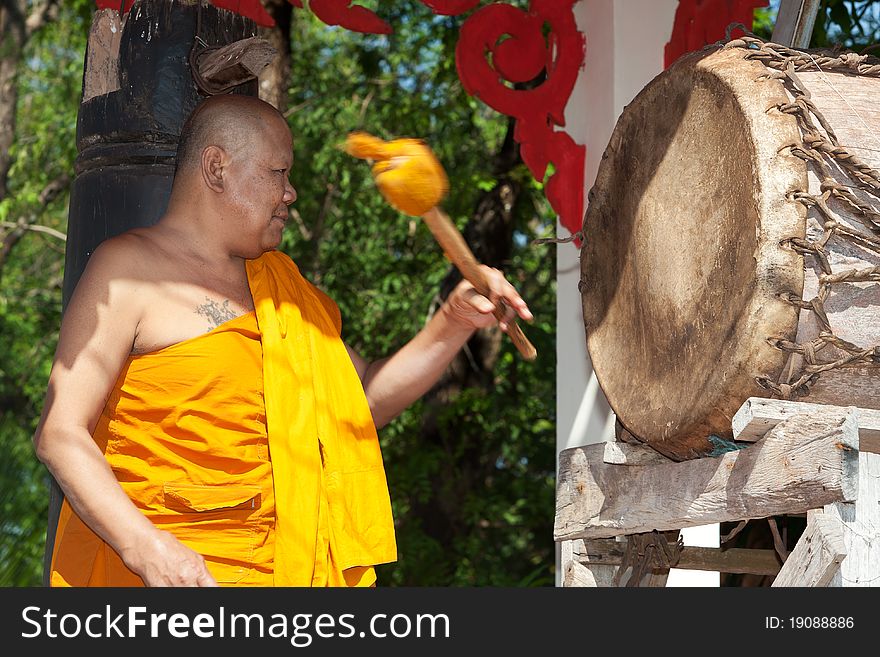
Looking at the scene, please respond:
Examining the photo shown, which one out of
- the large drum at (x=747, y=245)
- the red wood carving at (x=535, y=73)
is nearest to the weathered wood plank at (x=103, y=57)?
the red wood carving at (x=535, y=73)

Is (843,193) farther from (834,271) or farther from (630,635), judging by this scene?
(630,635)

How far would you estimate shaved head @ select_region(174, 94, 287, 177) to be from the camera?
2438mm

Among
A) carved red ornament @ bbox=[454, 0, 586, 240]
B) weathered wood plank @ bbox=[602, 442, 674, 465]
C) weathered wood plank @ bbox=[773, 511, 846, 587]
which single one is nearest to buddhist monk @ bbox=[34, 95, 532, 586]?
weathered wood plank @ bbox=[602, 442, 674, 465]

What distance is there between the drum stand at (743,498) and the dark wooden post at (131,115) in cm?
114

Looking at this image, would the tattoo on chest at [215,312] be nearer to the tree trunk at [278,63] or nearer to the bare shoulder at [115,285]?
the bare shoulder at [115,285]

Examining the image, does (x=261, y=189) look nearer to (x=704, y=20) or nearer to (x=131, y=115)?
(x=131, y=115)

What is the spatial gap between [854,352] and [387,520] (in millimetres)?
1014

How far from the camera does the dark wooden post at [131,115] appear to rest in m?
2.72

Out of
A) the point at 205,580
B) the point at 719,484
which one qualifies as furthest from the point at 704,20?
the point at 205,580

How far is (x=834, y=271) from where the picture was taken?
196cm

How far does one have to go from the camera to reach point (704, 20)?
3.30m

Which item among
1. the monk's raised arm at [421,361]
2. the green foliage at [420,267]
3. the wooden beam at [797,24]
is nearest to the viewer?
the monk's raised arm at [421,361]

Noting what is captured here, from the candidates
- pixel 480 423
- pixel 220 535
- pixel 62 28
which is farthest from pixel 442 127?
pixel 220 535

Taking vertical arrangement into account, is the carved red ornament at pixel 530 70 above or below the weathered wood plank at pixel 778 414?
above
